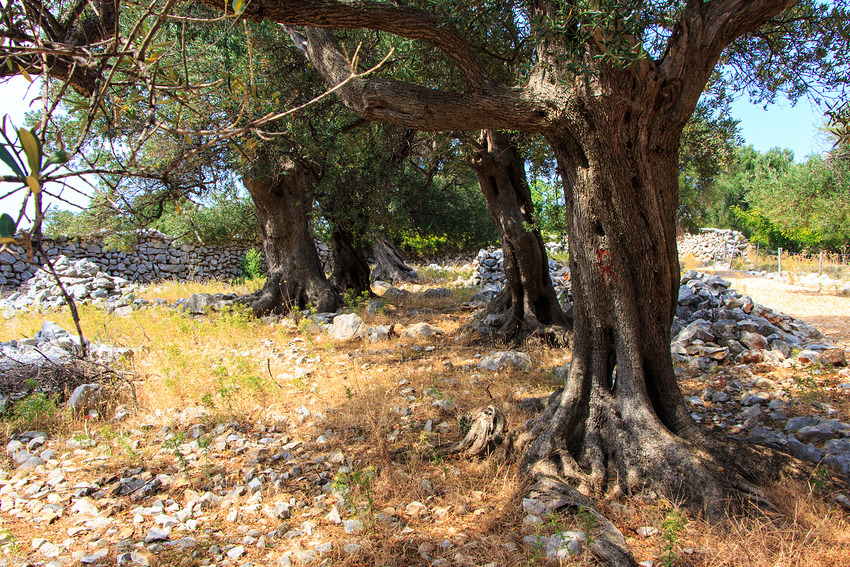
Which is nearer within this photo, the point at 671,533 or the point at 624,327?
the point at 671,533

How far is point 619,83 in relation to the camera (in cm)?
348

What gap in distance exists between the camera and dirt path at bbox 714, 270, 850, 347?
8852 mm

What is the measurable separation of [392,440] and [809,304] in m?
12.6

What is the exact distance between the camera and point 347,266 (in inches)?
459

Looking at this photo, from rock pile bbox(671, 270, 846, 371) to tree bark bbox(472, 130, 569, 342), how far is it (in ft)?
6.02

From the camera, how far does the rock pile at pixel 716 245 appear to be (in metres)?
26.1

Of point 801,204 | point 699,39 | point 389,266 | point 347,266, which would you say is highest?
point 699,39

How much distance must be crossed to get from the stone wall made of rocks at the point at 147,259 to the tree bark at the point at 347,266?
600cm

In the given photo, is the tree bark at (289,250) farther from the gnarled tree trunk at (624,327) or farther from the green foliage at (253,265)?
the green foliage at (253,265)

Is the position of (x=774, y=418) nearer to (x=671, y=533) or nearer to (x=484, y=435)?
(x=671, y=533)

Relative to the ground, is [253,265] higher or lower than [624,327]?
higher

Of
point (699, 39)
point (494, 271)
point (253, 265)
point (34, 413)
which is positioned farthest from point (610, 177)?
point (253, 265)

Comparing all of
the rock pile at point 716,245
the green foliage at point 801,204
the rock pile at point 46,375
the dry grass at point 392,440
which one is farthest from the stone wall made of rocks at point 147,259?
the rock pile at point 716,245

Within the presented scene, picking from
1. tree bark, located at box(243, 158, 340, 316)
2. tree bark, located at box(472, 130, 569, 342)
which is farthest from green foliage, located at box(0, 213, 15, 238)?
tree bark, located at box(243, 158, 340, 316)
